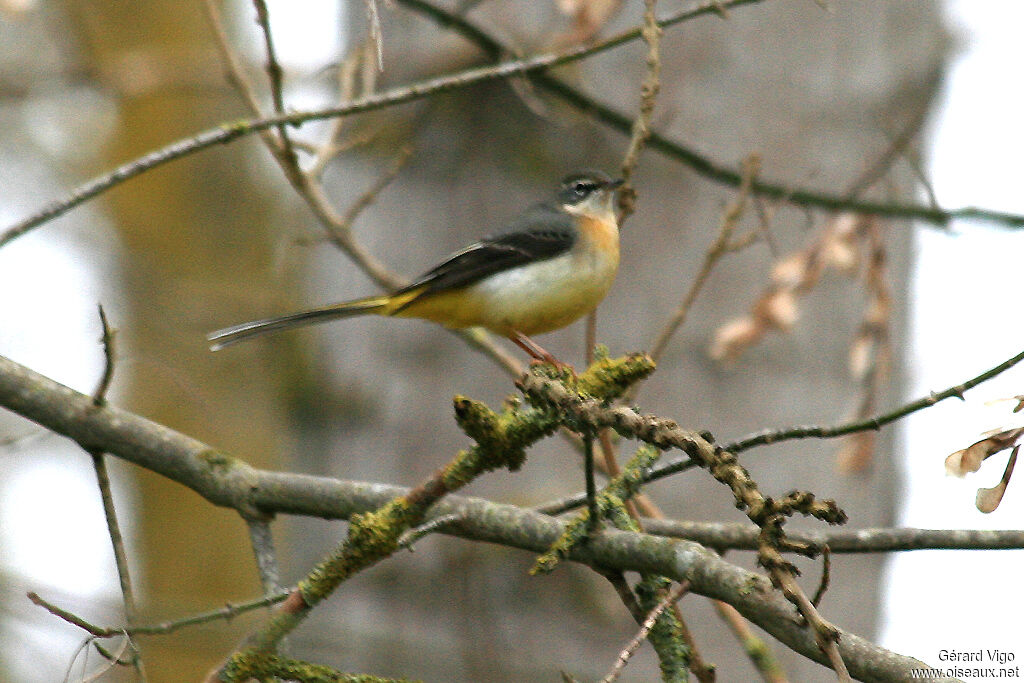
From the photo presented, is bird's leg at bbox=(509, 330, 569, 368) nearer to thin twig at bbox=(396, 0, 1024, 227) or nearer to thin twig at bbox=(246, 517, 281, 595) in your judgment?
thin twig at bbox=(396, 0, 1024, 227)

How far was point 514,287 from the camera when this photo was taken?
4281mm

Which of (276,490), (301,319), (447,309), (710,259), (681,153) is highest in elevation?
(681,153)

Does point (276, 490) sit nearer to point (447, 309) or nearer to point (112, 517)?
point (112, 517)

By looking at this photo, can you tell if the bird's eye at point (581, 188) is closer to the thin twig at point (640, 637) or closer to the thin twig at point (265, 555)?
the thin twig at point (265, 555)

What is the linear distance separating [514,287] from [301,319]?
0.90 metres

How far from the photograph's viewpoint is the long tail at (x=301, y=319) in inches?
153

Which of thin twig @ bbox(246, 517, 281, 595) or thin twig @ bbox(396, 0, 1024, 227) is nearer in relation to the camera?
thin twig @ bbox(246, 517, 281, 595)

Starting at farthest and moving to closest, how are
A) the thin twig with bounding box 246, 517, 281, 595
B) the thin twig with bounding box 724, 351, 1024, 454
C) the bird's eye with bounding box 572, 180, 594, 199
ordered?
the bird's eye with bounding box 572, 180, 594, 199 → the thin twig with bounding box 246, 517, 281, 595 → the thin twig with bounding box 724, 351, 1024, 454

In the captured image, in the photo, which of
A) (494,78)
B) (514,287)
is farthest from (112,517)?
(514,287)

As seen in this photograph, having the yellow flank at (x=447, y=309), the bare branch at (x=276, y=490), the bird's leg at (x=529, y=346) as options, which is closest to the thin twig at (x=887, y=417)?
the bare branch at (x=276, y=490)

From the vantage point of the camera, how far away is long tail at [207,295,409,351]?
388 cm

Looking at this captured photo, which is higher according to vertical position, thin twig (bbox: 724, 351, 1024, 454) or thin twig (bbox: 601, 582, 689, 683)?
thin twig (bbox: 724, 351, 1024, 454)

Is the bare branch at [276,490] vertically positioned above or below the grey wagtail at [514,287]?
below

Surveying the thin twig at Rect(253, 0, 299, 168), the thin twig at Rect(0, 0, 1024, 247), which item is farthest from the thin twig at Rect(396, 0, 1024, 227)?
the thin twig at Rect(253, 0, 299, 168)
